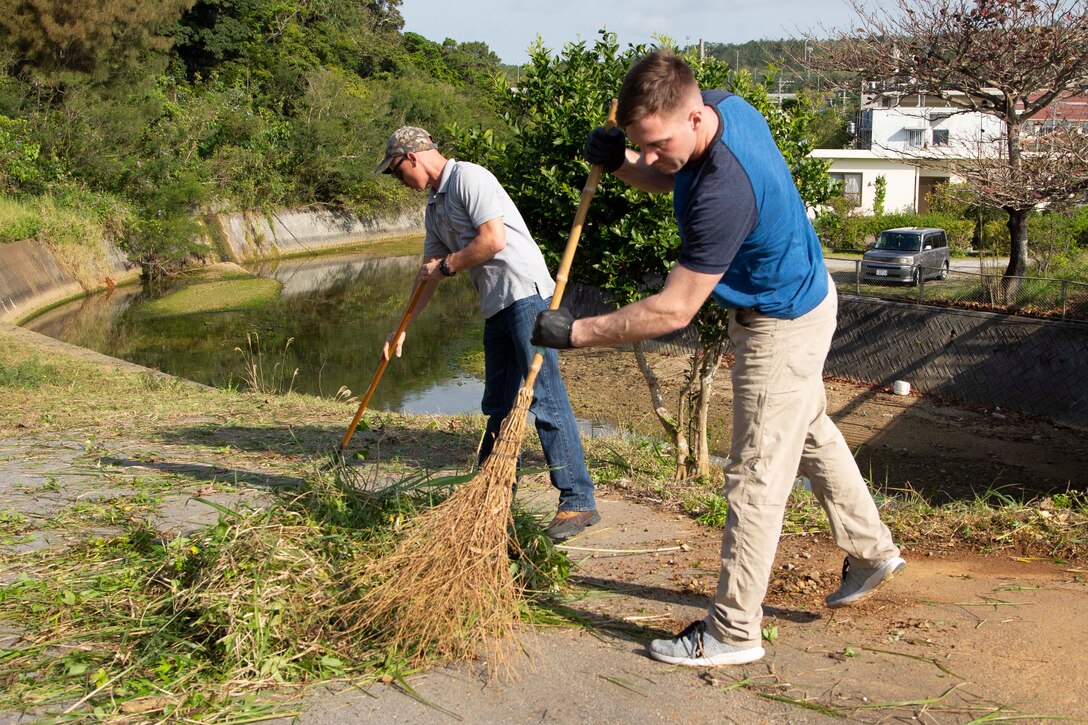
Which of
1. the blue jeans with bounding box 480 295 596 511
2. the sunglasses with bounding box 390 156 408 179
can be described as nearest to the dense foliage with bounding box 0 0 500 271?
the sunglasses with bounding box 390 156 408 179

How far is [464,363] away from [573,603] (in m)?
14.7

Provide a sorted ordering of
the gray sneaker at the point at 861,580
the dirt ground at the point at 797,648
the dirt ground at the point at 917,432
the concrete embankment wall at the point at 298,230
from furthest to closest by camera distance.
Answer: the concrete embankment wall at the point at 298,230 < the dirt ground at the point at 917,432 < the gray sneaker at the point at 861,580 < the dirt ground at the point at 797,648

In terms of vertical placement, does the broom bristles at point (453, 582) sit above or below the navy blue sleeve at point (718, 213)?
below

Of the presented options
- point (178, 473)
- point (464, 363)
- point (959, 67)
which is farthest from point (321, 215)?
point (178, 473)

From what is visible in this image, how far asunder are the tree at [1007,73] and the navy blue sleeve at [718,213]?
1427 centimetres

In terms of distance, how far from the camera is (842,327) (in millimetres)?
19453

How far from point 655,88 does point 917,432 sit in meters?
13.1

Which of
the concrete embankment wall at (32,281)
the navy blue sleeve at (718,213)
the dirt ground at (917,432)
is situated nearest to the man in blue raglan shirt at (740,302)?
the navy blue sleeve at (718,213)

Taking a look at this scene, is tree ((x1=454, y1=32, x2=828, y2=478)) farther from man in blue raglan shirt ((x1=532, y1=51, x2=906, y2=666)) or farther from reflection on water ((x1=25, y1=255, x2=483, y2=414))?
reflection on water ((x1=25, y1=255, x2=483, y2=414))

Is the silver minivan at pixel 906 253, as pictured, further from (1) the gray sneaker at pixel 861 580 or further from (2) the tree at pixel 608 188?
(1) the gray sneaker at pixel 861 580

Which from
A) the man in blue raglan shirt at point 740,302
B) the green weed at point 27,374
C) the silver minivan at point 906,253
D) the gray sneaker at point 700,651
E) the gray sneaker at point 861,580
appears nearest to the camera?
the man in blue raglan shirt at point 740,302

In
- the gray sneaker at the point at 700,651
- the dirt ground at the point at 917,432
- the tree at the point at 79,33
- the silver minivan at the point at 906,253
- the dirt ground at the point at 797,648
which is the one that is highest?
the tree at the point at 79,33

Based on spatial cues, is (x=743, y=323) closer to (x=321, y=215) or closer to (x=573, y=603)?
(x=573, y=603)

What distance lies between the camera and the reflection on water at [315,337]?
1617 centimetres
